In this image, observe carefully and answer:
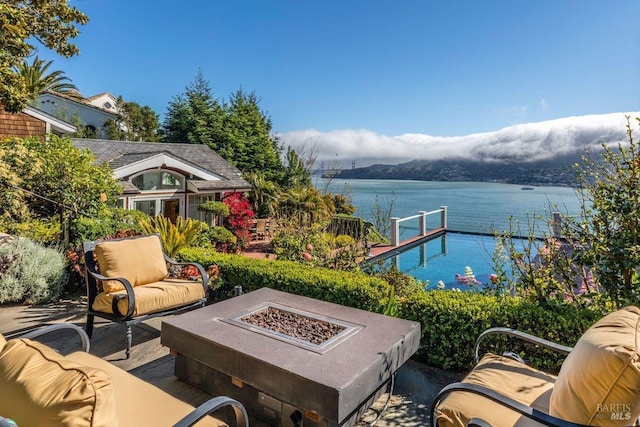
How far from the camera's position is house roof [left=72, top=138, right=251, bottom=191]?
12002 mm

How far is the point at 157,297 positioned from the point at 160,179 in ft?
31.6

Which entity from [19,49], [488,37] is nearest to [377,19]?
[488,37]

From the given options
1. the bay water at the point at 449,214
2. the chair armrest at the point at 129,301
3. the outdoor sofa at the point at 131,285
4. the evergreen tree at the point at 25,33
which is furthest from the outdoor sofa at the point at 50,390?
the evergreen tree at the point at 25,33

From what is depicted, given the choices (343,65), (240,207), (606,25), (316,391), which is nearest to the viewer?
(316,391)

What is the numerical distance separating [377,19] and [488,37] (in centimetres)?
327

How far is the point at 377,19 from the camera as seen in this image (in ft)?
35.8

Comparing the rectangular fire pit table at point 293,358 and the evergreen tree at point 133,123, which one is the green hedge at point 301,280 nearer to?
the rectangular fire pit table at point 293,358

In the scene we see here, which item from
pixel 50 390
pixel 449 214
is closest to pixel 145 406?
pixel 50 390

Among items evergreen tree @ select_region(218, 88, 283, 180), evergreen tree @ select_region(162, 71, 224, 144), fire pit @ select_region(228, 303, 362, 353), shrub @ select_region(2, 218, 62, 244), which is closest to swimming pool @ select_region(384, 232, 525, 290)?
fire pit @ select_region(228, 303, 362, 353)

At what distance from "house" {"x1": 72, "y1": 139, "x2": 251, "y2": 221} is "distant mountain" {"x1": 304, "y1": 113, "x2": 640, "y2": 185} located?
524 cm

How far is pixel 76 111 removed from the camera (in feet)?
88.2

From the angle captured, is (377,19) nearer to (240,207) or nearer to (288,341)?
(240,207)

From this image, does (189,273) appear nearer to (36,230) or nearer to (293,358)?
(36,230)

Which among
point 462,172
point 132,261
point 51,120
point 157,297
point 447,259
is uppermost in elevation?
point 51,120
